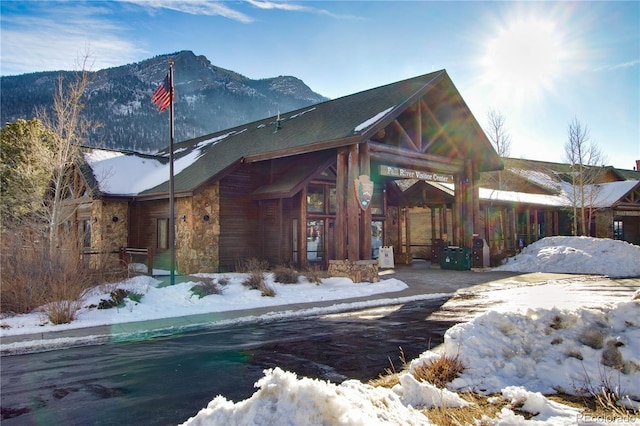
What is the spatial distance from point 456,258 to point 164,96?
14350 mm

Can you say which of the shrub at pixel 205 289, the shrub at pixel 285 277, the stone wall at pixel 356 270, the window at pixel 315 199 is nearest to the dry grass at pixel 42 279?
the shrub at pixel 205 289

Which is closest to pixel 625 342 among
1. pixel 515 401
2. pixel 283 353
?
pixel 515 401

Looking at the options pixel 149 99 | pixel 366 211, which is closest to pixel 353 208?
pixel 366 211

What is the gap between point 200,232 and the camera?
17.8 m

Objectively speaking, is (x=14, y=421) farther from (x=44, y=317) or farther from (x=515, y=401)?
(x=44, y=317)

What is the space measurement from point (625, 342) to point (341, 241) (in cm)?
1115

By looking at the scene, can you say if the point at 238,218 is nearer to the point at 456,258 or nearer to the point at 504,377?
the point at 456,258

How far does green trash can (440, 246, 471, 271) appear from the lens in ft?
68.4

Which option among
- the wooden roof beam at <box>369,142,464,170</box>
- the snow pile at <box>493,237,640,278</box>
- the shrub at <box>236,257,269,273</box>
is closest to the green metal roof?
the wooden roof beam at <box>369,142,464,170</box>

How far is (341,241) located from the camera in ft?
51.1

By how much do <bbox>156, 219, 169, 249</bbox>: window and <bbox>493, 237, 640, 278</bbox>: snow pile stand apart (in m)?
15.2

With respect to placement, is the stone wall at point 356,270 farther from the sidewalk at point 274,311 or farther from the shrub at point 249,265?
the shrub at point 249,265

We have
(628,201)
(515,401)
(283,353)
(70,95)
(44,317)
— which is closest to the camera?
(515,401)

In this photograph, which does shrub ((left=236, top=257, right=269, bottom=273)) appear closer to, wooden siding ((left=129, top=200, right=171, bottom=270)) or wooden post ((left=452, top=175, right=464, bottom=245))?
wooden siding ((left=129, top=200, right=171, bottom=270))
